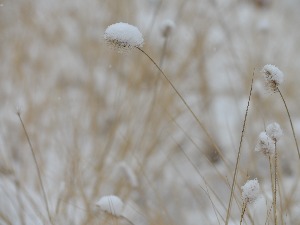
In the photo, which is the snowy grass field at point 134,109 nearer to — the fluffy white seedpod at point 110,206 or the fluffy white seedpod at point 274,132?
the fluffy white seedpod at point 110,206

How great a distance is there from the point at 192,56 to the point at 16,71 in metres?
0.63

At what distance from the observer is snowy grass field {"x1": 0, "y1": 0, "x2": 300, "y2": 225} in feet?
4.70

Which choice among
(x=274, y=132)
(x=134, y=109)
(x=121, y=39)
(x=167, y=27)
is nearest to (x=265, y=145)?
(x=274, y=132)

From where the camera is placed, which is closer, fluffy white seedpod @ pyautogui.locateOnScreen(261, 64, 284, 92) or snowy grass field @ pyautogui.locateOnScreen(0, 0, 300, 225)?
fluffy white seedpod @ pyautogui.locateOnScreen(261, 64, 284, 92)

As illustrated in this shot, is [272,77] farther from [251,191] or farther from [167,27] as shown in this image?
[167,27]

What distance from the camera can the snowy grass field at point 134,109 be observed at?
Result: 56.4 inches

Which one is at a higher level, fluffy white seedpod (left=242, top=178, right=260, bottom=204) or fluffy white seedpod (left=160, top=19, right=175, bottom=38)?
fluffy white seedpod (left=160, top=19, right=175, bottom=38)

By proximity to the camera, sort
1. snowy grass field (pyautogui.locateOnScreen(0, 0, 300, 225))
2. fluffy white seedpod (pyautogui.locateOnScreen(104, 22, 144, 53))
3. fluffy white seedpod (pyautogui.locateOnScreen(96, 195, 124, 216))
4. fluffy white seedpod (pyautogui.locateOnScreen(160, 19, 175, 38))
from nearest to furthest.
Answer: fluffy white seedpod (pyautogui.locateOnScreen(104, 22, 144, 53)), fluffy white seedpod (pyautogui.locateOnScreen(96, 195, 124, 216)), fluffy white seedpod (pyautogui.locateOnScreen(160, 19, 175, 38)), snowy grass field (pyautogui.locateOnScreen(0, 0, 300, 225))

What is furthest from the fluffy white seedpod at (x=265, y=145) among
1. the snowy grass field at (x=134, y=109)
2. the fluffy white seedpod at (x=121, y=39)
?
the snowy grass field at (x=134, y=109)

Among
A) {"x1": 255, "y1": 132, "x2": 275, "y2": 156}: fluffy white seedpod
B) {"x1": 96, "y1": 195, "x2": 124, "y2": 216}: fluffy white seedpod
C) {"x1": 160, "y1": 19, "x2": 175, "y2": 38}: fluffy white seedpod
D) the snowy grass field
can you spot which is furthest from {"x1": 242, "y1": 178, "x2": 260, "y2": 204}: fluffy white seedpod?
{"x1": 160, "y1": 19, "x2": 175, "y2": 38}: fluffy white seedpod

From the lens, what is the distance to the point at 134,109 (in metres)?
1.71

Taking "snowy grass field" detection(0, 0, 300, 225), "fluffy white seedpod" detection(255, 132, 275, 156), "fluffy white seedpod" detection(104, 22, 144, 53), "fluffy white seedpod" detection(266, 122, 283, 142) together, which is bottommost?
"fluffy white seedpod" detection(255, 132, 275, 156)

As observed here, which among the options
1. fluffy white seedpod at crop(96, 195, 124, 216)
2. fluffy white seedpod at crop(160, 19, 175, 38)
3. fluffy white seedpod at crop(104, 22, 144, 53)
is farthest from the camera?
fluffy white seedpod at crop(160, 19, 175, 38)

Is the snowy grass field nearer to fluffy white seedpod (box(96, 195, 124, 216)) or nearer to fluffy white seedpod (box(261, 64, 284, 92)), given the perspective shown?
fluffy white seedpod (box(96, 195, 124, 216))
